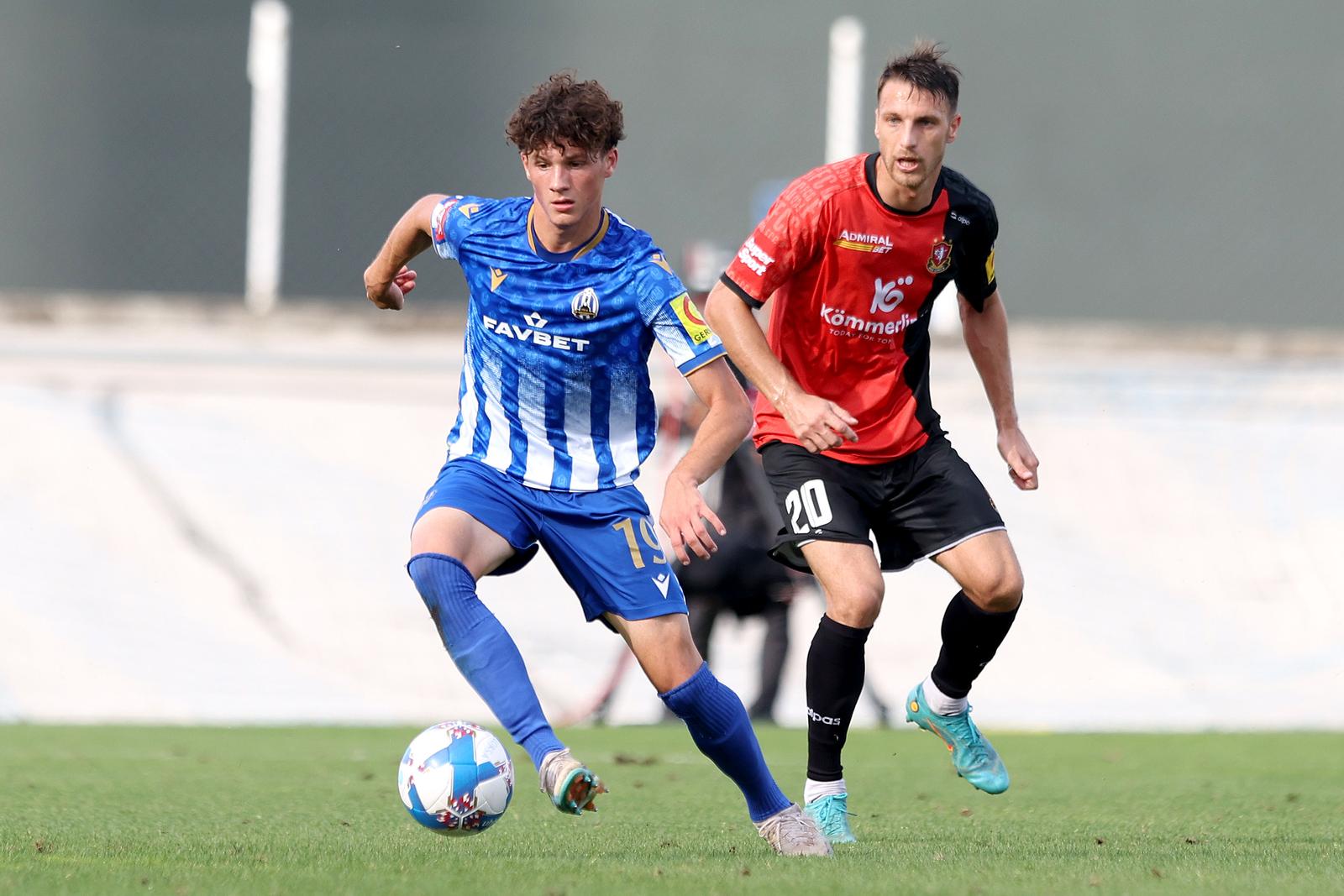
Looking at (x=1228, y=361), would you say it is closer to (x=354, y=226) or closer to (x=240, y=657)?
(x=354, y=226)

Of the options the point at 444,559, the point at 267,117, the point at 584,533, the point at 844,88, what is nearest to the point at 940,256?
the point at 584,533

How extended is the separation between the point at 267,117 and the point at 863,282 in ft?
27.7

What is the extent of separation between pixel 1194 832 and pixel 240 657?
7478 millimetres

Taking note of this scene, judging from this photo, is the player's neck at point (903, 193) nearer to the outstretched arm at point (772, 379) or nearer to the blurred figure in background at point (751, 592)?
the outstretched arm at point (772, 379)

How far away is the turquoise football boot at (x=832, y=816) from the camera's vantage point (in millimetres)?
5188

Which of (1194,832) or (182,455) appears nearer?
(1194,832)

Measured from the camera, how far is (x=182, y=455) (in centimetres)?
1259

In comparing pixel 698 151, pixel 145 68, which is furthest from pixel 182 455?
pixel 698 151

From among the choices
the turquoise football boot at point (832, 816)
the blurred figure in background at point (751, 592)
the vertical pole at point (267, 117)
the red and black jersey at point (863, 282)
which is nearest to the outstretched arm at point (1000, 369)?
the red and black jersey at point (863, 282)

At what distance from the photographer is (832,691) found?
5.37 m

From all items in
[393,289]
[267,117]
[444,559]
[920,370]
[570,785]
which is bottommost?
[570,785]

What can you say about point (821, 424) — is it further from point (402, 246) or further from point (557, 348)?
point (402, 246)

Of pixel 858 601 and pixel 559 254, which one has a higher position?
pixel 559 254

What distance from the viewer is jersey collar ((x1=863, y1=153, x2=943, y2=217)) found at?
17.8 ft
